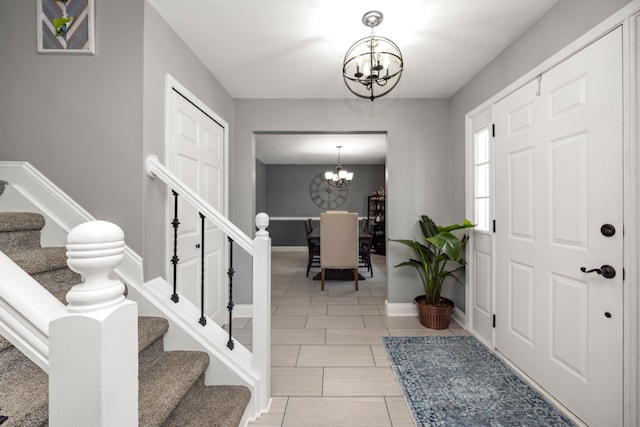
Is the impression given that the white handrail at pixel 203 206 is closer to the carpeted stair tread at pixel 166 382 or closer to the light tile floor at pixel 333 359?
the carpeted stair tread at pixel 166 382

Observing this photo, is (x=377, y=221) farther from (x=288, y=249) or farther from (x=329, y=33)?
(x=329, y=33)

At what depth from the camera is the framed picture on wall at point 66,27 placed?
1.72m

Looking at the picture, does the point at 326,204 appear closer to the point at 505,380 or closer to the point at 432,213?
the point at 432,213

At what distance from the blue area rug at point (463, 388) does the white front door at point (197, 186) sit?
5.44ft

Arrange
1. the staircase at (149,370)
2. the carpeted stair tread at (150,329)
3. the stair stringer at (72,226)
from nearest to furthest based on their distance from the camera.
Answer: the staircase at (149,370) → the carpeted stair tread at (150,329) → the stair stringer at (72,226)


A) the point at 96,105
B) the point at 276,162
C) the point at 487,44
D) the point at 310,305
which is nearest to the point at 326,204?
the point at 276,162

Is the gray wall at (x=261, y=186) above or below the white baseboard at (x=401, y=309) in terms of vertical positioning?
above

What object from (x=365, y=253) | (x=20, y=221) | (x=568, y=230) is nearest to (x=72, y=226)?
(x=20, y=221)

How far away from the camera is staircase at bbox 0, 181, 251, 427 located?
1.11m

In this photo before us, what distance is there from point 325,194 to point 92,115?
6.81 meters

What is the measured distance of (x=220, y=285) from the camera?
3014mm

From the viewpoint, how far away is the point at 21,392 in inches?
39.1

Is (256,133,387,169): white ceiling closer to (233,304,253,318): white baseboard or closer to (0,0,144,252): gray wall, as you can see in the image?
(233,304,253,318): white baseboard

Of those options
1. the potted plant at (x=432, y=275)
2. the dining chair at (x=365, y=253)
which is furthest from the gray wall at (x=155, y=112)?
the dining chair at (x=365, y=253)
